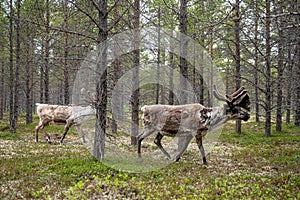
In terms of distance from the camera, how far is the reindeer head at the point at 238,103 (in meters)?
10.9

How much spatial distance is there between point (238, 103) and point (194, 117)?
1951 millimetres

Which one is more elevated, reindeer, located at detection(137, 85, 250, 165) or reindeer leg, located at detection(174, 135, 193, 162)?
reindeer, located at detection(137, 85, 250, 165)

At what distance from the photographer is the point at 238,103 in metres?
11.0

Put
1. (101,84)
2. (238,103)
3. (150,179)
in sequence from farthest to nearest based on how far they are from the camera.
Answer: (238,103)
(101,84)
(150,179)

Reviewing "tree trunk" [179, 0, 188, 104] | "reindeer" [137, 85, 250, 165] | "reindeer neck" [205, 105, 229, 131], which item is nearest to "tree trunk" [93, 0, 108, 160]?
"reindeer" [137, 85, 250, 165]

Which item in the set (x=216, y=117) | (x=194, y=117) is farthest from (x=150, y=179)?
(x=216, y=117)

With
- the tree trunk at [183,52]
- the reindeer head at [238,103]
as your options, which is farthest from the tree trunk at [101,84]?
the reindeer head at [238,103]

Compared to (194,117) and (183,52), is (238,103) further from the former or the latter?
(183,52)

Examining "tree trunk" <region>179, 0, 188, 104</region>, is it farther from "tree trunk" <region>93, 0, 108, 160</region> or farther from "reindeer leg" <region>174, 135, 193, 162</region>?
"tree trunk" <region>93, 0, 108, 160</region>

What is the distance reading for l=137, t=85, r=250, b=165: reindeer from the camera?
11.1 m

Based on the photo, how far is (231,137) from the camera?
71.1 feet

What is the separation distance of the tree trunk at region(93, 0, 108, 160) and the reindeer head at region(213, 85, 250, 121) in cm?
466

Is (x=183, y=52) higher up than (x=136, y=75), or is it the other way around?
(x=183, y=52)

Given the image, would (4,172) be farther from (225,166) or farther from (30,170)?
(225,166)
